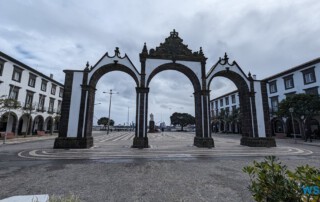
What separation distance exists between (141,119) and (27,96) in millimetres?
24366

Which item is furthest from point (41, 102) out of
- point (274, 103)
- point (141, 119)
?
point (274, 103)

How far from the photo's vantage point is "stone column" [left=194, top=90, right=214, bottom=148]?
14.4 metres

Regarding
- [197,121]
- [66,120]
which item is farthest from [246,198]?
[66,120]

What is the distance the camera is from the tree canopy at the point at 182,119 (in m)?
75.8

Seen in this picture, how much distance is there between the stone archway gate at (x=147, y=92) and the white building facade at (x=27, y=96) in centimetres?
1133

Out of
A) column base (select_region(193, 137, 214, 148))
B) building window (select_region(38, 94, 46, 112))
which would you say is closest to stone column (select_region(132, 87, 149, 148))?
column base (select_region(193, 137, 214, 148))

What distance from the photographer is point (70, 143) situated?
13.1 metres

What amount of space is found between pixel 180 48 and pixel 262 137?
38.0 feet

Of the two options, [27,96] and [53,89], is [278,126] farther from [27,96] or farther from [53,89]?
[53,89]

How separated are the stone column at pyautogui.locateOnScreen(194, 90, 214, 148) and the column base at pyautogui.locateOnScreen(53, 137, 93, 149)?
32.0ft

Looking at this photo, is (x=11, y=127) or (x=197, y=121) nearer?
(x=197, y=121)

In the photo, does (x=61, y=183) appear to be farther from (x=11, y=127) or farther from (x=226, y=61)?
(x=11, y=127)

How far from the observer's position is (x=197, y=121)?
15438 millimetres

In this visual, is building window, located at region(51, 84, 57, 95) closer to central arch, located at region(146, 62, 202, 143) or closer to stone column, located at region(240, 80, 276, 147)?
central arch, located at region(146, 62, 202, 143)
